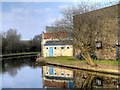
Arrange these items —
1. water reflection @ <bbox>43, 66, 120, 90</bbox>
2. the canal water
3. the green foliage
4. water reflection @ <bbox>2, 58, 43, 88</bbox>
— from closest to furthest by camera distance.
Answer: water reflection @ <bbox>43, 66, 120, 90</bbox>
the canal water
water reflection @ <bbox>2, 58, 43, 88</bbox>
the green foliage

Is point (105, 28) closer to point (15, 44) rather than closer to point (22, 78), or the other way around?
point (22, 78)

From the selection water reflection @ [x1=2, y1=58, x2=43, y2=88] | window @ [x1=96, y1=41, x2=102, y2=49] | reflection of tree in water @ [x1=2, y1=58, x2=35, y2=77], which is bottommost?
reflection of tree in water @ [x1=2, y1=58, x2=35, y2=77]

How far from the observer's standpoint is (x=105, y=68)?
18.3 metres

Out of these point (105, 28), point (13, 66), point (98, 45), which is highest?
point (105, 28)

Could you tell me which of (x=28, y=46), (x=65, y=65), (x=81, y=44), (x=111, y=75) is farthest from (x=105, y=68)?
(x=28, y=46)

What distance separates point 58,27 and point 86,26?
270 centimetres

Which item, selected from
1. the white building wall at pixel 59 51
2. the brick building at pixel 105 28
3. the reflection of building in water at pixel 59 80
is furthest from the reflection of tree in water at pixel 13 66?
the brick building at pixel 105 28

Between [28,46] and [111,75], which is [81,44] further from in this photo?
[28,46]

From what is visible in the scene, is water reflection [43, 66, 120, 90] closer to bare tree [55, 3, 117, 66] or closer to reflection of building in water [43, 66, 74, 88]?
reflection of building in water [43, 66, 74, 88]

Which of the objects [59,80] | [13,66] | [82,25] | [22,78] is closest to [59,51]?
[13,66]

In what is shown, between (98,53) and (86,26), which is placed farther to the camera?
(98,53)

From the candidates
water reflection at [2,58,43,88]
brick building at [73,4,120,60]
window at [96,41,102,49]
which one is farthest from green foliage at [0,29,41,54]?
water reflection at [2,58,43,88]

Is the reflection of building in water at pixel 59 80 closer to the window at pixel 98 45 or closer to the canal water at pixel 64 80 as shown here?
the canal water at pixel 64 80

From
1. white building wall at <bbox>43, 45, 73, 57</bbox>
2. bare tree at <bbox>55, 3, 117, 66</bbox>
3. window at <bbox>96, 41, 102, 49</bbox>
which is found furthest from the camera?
white building wall at <bbox>43, 45, 73, 57</bbox>
